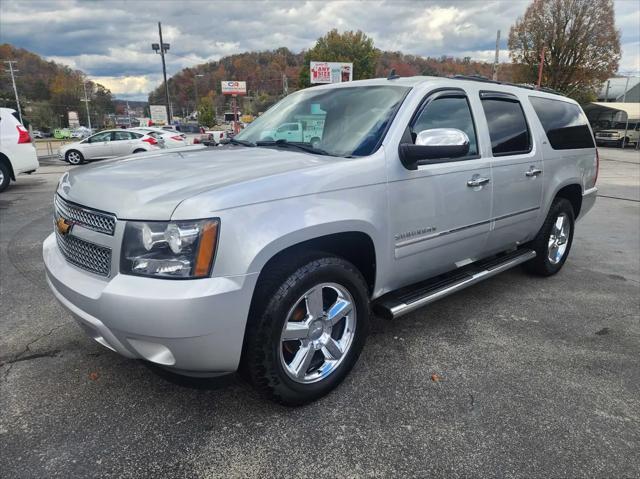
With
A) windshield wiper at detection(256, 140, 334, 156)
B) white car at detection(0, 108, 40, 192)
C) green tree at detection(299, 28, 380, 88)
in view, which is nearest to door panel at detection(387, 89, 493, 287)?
windshield wiper at detection(256, 140, 334, 156)

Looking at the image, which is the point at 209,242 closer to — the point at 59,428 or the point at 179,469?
the point at 179,469

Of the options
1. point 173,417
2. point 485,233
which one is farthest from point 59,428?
point 485,233

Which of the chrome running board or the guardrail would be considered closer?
the chrome running board

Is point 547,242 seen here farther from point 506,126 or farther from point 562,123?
point 506,126

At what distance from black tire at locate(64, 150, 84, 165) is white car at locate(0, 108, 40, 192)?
27.3 ft

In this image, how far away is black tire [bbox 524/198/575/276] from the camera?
4.45 m

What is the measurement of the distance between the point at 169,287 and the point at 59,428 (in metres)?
1.10

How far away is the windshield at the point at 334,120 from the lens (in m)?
2.87

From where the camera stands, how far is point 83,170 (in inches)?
109

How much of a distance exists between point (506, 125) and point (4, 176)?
10.7 m

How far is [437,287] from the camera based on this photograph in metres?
3.26

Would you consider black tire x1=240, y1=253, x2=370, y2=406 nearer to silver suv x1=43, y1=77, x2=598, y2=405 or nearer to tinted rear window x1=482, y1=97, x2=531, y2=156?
silver suv x1=43, y1=77, x2=598, y2=405

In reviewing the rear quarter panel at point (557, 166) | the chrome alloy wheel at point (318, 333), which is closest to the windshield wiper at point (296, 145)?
the chrome alloy wheel at point (318, 333)

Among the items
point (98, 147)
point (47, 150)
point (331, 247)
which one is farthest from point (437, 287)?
point (47, 150)
